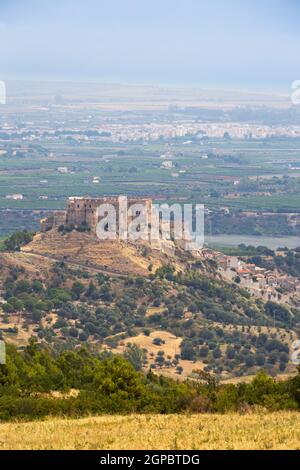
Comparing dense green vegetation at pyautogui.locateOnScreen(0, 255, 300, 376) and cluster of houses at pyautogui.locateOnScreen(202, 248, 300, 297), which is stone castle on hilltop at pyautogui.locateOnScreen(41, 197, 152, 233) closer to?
dense green vegetation at pyautogui.locateOnScreen(0, 255, 300, 376)

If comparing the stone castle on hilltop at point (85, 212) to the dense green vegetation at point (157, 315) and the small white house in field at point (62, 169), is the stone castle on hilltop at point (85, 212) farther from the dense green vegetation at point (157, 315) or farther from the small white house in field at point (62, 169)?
the small white house in field at point (62, 169)

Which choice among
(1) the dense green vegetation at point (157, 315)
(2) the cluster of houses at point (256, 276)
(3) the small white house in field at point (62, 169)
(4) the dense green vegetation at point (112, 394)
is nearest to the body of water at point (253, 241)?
(2) the cluster of houses at point (256, 276)

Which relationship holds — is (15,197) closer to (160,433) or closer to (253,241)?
(253,241)

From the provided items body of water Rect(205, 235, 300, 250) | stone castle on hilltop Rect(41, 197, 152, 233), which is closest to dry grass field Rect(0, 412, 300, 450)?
stone castle on hilltop Rect(41, 197, 152, 233)

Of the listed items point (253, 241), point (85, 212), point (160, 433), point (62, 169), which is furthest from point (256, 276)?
point (62, 169)

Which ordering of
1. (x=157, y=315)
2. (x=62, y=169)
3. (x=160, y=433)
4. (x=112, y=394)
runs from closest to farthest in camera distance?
1. (x=160, y=433)
2. (x=112, y=394)
3. (x=157, y=315)
4. (x=62, y=169)
